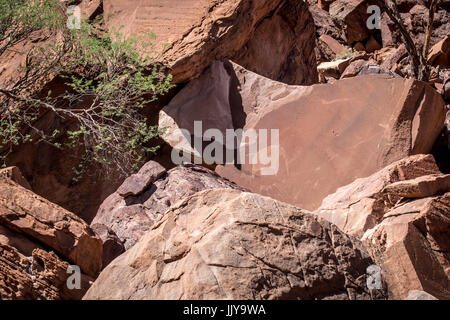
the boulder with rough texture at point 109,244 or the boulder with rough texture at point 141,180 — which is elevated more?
the boulder with rough texture at point 141,180

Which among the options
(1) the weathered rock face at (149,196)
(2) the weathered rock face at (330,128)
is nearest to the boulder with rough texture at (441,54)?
(2) the weathered rock face at (330,128)

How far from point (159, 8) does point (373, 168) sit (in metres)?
3.95

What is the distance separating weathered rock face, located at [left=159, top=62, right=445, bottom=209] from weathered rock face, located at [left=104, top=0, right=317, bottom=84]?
3.05ft

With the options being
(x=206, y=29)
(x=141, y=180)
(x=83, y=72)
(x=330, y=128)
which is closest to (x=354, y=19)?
(x=206, y=29)

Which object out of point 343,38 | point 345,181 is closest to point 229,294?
point 345,181

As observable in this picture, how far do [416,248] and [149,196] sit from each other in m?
3.38

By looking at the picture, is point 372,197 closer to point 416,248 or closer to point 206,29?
point 416,248

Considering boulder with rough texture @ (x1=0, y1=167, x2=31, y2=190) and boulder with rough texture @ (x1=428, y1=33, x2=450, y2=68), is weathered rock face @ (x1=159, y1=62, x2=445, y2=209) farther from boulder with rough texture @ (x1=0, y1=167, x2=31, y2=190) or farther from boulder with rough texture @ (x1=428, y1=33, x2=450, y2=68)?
boulder with rough texture @ (x1=428, y1=33, x2=450, y2=68)

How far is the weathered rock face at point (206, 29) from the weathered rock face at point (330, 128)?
3.05ft

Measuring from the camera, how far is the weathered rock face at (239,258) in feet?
8.87

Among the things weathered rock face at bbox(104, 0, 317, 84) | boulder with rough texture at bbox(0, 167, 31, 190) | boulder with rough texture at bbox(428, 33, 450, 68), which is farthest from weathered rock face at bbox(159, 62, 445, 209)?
boulder with rough texture at bbox(428, 33, 450, 68)

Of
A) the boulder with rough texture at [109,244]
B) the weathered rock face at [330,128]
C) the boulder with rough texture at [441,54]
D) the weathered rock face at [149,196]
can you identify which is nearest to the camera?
the boulder with rough texture at [109,244]

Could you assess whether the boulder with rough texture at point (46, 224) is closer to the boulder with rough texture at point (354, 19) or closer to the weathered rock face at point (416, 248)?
the weathered rock face at point (416, 248)

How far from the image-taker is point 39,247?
3.58 m
